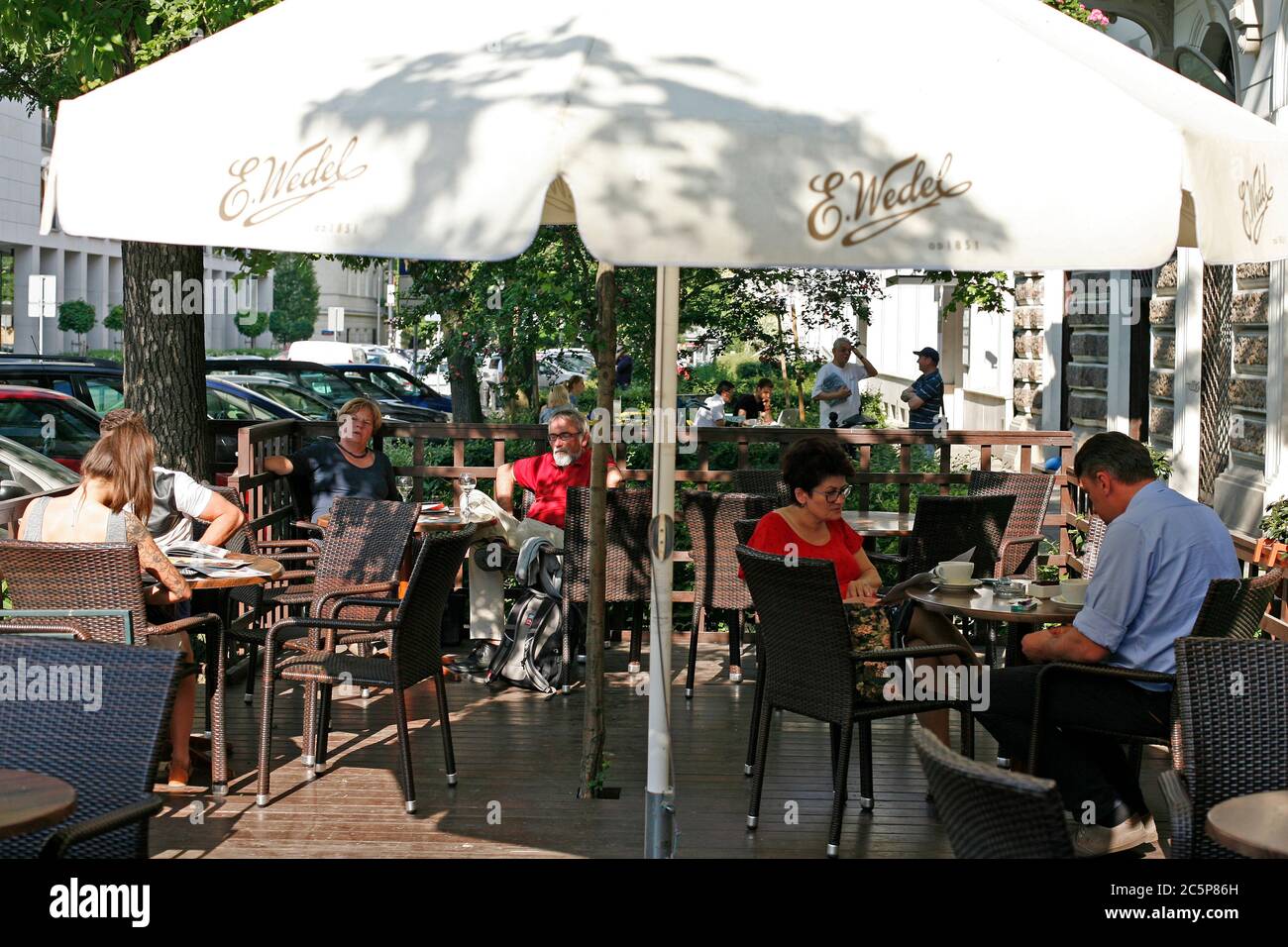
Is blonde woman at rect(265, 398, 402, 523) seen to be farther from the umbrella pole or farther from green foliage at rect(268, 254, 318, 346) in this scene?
green foliage at rect(268, 254, 318, 346)

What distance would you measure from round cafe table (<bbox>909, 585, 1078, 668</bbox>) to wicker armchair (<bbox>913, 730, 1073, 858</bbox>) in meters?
2.63

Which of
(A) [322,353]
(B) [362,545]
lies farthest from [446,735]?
(A) [322,353]

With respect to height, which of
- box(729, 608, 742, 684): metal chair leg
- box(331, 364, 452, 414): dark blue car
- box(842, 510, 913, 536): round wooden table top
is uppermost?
box(331, 364, 452, 414): dark blue car

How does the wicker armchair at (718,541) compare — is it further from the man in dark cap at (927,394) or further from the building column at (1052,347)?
the man in dark cap at (927,394)

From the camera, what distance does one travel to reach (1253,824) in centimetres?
336

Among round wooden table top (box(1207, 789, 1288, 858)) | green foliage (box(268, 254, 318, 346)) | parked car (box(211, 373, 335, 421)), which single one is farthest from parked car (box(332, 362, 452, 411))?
green foliage (box(268, 254, 318, 346))

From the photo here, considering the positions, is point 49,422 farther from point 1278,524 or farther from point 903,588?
point 1278,524

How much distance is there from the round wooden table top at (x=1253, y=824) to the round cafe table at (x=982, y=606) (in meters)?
1.98

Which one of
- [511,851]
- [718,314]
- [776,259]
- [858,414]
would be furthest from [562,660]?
[858,414]

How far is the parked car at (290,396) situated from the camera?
18.9 metres

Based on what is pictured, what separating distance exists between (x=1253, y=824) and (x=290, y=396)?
1714 centimetres

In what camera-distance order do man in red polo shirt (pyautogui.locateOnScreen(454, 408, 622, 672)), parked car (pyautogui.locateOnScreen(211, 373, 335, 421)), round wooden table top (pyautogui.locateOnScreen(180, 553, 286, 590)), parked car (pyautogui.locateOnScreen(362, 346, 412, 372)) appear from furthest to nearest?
parked car (pyautogui.locateOnScreen(362, 346, 412, 372))
parked car (pyautogui.locateOnScreen(211, 373, 335, 421))
man in red polo shirt (pyautogui.locateOnScreen(454, 408, 622, 672))
round wooden table top (pyautogui.locateOnScreen(180, 553, 286, 590))

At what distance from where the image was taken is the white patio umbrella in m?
3.36

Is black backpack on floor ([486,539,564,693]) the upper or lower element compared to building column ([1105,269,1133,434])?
lower
